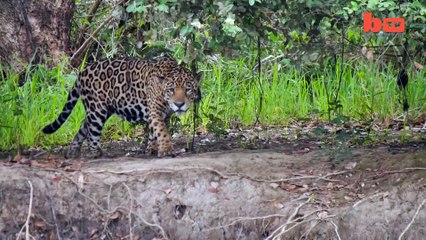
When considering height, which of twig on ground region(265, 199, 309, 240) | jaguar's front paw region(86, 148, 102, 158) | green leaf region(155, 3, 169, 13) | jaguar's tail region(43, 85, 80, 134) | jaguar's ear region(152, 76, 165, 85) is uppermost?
green leaf region(155, 3, 169, 13)

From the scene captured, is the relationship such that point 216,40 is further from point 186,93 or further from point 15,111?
point 15,111

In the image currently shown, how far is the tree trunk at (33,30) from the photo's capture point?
10.5 meters

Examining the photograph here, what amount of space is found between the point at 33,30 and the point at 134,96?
2.99 metres

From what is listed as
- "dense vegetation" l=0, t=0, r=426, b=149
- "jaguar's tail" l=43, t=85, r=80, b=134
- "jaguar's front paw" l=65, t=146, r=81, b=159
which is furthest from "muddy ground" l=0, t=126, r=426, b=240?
"jaguar's tail" l=43, t=85, r=80, b=134

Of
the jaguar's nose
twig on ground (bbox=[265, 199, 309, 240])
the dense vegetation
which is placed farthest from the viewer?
the jaguar's nose

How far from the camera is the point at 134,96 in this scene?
8320 millimetres

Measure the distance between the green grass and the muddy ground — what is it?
79.7 inches

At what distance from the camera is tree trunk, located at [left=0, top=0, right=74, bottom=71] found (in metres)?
10.5

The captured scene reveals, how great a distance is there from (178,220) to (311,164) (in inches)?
47.4

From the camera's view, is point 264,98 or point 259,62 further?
point 264,98

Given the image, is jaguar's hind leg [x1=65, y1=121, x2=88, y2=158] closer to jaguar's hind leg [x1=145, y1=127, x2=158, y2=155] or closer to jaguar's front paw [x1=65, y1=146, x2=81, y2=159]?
jaguar's front paw [x1=65, y1=146, x2=81, y2=159]

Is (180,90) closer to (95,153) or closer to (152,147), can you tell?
(152,147)

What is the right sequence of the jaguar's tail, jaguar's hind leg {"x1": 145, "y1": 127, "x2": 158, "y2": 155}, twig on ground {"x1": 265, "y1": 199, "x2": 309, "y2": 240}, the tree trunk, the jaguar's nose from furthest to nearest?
the tree trunk
the jaguar's tail
jaguar's hind leg {"x1": 145, "y1": 127, "x2": 158, "y2": 155}
the jaguar's nose
twig on ground {"x1": 265, "y1": 199, "x2": 309, "y2": 240}

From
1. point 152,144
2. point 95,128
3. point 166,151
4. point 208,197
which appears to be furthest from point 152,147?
point 208,197
